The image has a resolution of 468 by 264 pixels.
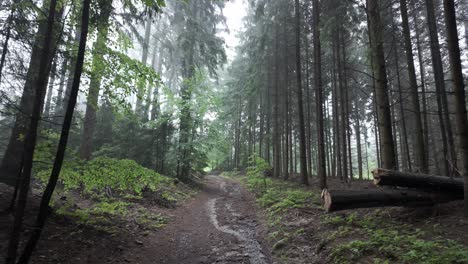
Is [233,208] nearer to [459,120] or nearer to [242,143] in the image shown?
[459,120]

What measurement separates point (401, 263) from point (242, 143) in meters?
29.1

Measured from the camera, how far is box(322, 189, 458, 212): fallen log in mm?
5883

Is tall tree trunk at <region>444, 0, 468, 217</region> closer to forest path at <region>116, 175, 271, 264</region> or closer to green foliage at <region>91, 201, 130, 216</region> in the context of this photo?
forest path at <region>116, 175, 271, 264</region>

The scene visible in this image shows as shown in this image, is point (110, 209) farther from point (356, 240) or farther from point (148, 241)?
point (356, 240)

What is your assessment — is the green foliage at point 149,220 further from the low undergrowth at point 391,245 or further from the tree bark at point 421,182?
the tree bark at point 421,182

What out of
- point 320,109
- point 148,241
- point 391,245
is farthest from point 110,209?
point 320,109

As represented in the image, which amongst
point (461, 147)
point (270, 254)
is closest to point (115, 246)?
point (270, 254)

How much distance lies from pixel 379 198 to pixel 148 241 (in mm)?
6273

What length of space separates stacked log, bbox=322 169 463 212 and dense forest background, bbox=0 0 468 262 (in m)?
0.80

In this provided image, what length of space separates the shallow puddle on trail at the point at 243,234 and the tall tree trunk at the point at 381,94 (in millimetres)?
4351

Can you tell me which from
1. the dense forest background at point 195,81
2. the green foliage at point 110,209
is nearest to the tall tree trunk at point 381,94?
the dense forest background at point 195,81

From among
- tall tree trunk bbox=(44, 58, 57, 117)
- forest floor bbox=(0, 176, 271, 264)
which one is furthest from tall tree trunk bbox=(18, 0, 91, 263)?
forest floor bbox=(0, 176, 271, 264)

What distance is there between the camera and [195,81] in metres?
17.0

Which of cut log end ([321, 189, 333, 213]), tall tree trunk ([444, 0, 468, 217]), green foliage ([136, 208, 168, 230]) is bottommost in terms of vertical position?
green foliage ([136, 208, 168, 230])
